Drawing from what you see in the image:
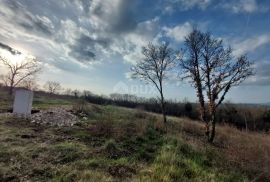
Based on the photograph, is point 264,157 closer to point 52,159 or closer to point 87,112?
point 52,159

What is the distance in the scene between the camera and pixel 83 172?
5836mm

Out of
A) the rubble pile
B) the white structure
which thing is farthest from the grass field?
the white structure

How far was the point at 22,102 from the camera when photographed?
15297 millimetres

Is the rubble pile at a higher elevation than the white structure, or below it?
below

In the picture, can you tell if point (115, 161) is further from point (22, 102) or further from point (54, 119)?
point (22, 102)

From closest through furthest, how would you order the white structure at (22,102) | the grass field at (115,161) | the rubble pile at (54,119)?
the grass field at (115,161), the rubble pile at (54,119), the white structure at (22,102)

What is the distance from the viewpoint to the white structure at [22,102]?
49.8ft

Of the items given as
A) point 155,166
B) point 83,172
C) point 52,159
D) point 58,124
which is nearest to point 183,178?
point 155,166

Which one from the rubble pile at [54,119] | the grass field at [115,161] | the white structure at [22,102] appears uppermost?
the white structure at [22,102]

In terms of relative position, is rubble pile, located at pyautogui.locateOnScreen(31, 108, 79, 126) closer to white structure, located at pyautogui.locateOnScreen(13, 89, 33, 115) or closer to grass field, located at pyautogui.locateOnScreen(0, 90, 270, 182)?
white structure, located at pyautogui.locateOnScreen(13, 89, 33, 115)

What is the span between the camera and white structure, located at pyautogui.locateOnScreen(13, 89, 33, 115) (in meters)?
15.2

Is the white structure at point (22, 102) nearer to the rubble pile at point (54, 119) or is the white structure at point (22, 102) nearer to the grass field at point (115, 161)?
the rubble pile at point (54, 119)

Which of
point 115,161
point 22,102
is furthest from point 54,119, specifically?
point 115,161

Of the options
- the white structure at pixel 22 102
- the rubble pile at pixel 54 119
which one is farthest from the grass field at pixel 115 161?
the white structure at pixel 22 102
